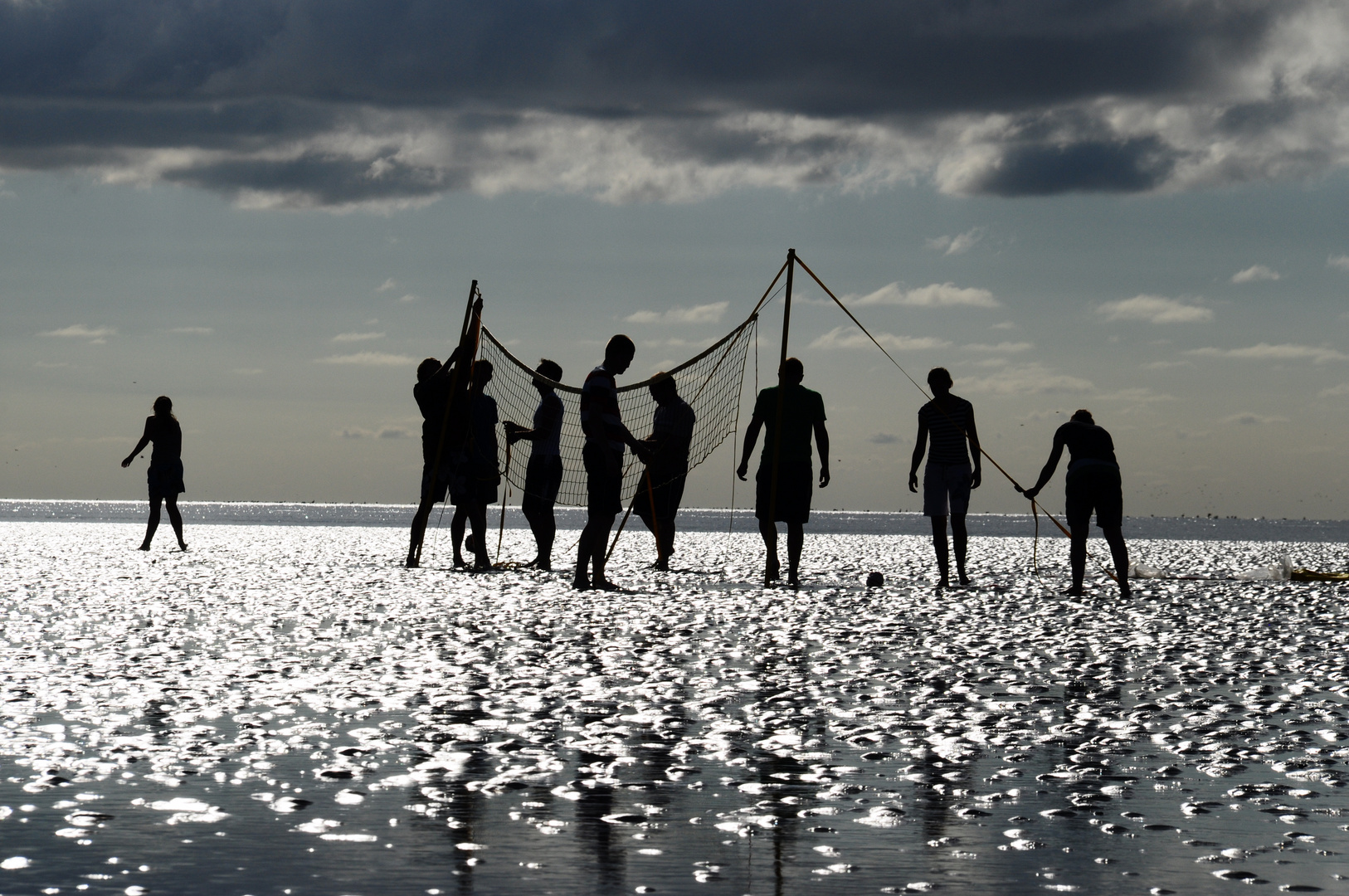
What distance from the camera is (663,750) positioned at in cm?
582

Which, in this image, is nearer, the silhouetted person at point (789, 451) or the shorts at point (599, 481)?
the shorts at point (599, 481)

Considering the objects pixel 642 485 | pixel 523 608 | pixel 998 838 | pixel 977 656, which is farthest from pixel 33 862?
pixel 642 485

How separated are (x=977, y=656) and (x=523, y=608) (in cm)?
412

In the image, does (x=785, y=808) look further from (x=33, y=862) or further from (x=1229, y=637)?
(x=1229, y=637)

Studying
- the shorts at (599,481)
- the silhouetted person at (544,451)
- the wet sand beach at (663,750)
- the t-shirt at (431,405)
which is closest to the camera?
the wet sand beach at (663,750)

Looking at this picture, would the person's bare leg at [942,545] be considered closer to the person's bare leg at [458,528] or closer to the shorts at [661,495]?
the shorts at [661,495]

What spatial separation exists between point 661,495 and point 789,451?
104 inches

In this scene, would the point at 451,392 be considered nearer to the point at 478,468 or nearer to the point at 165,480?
the point at 478,468

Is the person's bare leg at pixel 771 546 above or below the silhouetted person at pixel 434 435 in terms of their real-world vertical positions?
below

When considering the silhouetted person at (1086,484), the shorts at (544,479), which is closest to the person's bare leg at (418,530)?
the shorts at (544,479)

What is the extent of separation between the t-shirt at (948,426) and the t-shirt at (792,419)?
1047mm

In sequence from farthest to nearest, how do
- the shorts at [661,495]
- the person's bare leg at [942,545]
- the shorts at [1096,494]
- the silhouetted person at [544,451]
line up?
the shorts at [661,495] < the silhouetted person at [544,451] < the person's bare leg at [942,545] < the shorts at [1096,494]

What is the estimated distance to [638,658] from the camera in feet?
28.7

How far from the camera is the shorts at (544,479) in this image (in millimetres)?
16266
